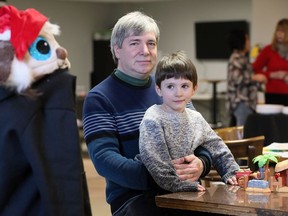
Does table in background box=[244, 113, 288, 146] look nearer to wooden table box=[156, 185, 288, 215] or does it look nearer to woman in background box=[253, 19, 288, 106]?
woman in background box=[253, 19, 288, 106]

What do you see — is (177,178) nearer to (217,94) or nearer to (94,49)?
(217,94)

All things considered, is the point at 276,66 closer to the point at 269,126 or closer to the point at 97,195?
the point at 269,126

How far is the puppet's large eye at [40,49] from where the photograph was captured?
1813 mm

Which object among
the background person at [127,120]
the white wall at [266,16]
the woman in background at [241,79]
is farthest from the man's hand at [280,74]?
the background person at [127,120]

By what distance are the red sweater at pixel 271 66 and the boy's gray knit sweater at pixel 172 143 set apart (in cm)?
397

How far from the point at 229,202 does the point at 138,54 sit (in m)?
0.78

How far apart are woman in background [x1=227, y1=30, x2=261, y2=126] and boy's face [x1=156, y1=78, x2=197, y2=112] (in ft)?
14.6

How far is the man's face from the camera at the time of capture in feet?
8.78

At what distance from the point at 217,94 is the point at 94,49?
281cm

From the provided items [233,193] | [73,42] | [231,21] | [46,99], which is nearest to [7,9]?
[46,99]

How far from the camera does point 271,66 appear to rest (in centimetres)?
650

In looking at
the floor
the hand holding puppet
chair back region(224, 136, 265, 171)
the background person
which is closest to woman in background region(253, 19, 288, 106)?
the floor

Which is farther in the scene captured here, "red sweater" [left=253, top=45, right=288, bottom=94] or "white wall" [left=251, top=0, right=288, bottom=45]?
"white wall" [left=251, top=0, right=288, bottom=45]

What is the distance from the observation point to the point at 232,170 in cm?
258
